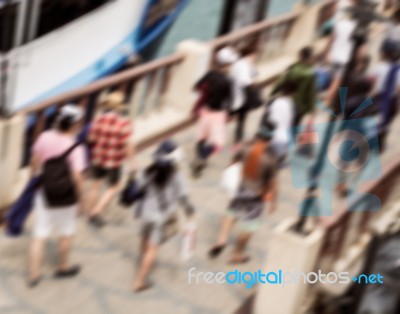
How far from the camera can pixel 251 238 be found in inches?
355

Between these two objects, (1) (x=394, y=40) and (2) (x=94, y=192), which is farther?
(1) (x=394, y=40)

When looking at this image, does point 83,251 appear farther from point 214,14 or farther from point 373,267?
point 214,14

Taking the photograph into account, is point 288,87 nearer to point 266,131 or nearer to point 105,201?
point 266,131

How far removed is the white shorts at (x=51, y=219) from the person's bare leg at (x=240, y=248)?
1.73 metres

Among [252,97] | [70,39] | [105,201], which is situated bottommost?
[105,201]

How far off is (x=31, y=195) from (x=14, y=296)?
93cm

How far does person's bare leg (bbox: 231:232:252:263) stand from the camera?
8.31 metres

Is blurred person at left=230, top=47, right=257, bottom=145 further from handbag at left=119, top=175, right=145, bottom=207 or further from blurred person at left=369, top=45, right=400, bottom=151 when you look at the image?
handbag at left=119, top=175, right=145, bottom=207

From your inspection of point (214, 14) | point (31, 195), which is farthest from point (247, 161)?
point (214, 14)

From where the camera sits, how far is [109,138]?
8.25m

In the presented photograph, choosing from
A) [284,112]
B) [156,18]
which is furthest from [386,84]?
[156,18]

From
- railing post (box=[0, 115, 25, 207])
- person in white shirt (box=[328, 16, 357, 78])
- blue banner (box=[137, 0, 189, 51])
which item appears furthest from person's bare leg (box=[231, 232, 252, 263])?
blue banner (box=[137, 0, 189, 51])

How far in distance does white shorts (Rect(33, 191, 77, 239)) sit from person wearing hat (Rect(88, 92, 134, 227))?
96cm

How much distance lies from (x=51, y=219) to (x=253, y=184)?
191cm
